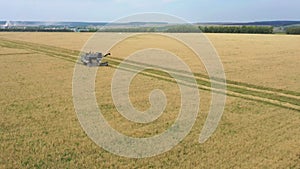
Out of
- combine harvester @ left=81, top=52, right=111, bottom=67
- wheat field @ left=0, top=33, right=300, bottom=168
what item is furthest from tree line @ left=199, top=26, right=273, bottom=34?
wheat field @ left=0, top=33, right=300, bottom=168

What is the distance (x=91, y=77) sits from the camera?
22.0 metres

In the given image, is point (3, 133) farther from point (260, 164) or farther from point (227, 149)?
point (260, 164)

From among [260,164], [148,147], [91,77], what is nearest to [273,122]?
[260,164]

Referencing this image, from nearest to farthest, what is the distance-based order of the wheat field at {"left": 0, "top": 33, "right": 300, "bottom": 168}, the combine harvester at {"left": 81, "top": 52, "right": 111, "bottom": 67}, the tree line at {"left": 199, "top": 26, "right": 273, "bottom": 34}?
the wheat field at {"left": 0, "top": 33, "right": 300, "bottom": 168}, the combine harvester at {"left": 81, "top": 52, "right": 111, "bottom": 67}, the tree line at {"left": 199, "top": 26, "right": 273, "bottom": 34}

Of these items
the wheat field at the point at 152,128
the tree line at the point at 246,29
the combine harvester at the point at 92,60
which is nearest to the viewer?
the wheat field at the point at 152,128

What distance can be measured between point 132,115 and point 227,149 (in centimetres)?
463

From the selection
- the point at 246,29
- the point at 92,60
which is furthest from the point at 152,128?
the point at 246,29

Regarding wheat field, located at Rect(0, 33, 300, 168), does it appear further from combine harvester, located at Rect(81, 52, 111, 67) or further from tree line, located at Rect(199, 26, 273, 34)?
tree line, located at Rect(199, 26, 273, 34)

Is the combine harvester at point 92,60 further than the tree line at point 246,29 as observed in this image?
No

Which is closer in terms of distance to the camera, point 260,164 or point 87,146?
point 260,164

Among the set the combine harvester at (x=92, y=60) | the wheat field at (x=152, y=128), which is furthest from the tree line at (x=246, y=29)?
the wheat field at (x=152, y=128)

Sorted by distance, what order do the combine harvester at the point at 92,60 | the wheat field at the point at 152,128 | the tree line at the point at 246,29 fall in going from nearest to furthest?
the wheat field at the point at 152,128
the combine harvester at the point at 92,60
the tree line at the point at 246,29

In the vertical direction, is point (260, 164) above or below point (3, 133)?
below

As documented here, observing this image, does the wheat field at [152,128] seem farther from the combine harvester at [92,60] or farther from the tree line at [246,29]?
the tree line at [246,29]
